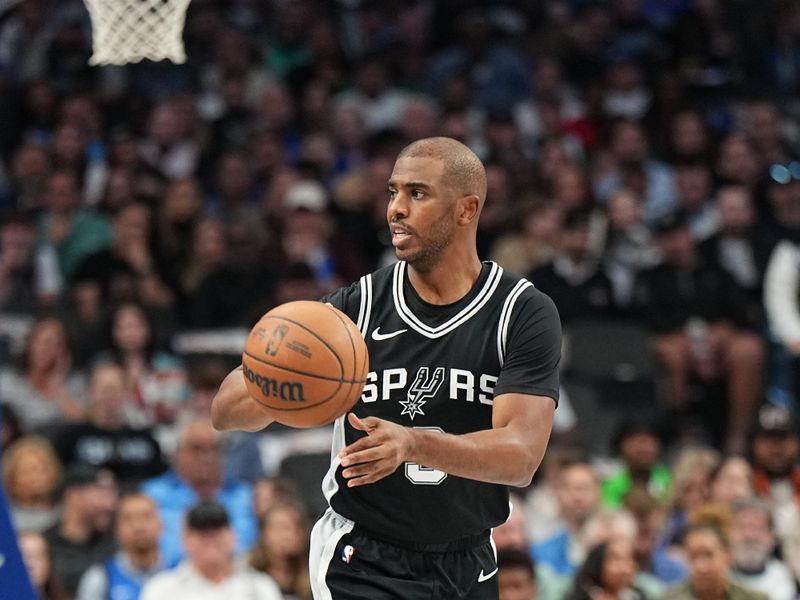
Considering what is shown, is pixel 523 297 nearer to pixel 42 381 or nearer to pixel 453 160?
pixel 453 160

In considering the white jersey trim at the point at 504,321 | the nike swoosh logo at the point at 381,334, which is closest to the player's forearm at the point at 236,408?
the nike swoosh logo at the point at 381,334

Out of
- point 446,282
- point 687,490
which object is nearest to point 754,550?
point 687,490

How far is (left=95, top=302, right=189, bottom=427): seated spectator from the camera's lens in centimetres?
1005

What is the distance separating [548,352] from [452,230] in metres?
0.50

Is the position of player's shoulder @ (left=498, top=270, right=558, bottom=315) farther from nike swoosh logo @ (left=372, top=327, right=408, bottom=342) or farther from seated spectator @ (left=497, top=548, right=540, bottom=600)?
seated spectator @ (left=497, top=548, right=540, bottom=600)

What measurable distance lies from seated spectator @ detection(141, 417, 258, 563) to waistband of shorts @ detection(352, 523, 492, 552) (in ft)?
13.5

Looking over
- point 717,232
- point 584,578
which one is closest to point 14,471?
point 584,578

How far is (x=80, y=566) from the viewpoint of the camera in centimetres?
833

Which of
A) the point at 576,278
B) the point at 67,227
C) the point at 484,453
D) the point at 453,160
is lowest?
the point at 576,278

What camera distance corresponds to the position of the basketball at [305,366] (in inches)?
170

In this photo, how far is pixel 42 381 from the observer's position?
991 cm

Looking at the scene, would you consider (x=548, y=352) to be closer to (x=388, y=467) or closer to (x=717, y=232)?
(x=388, y=467)

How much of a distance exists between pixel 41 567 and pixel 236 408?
11.5 ft

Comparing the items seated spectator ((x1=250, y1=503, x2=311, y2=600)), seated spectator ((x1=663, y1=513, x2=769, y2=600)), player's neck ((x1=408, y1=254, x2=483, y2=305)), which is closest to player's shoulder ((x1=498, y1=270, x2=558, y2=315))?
player's neck ((x1=408, y1=254, x2=483, y2=305))
